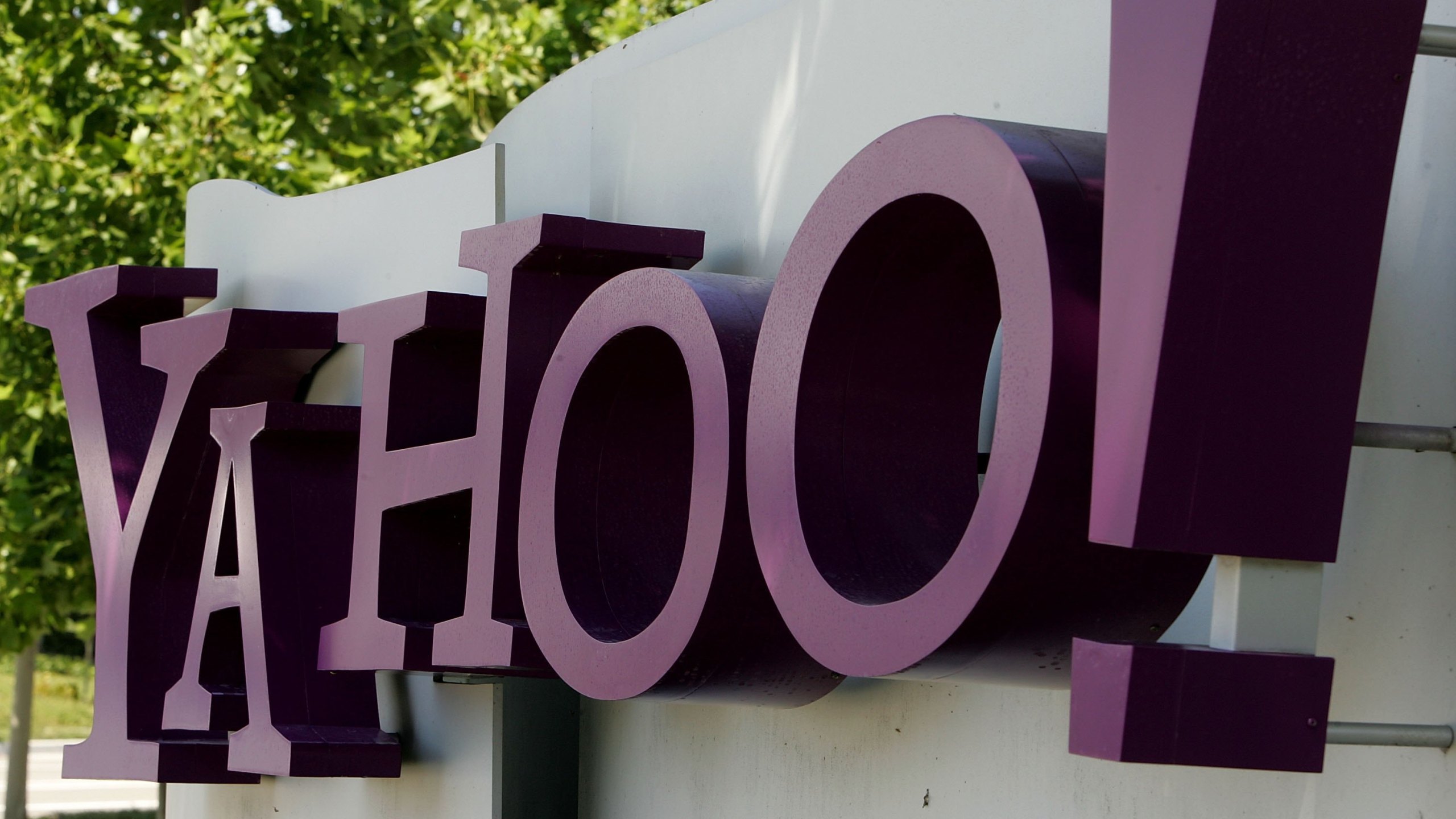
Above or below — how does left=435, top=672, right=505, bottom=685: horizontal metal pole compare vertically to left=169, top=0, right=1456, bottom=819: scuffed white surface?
below

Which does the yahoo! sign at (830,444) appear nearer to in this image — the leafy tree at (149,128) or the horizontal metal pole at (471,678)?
the horizontal metal pole at (471,678)

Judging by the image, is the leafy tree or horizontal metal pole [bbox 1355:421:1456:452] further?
the leafy tree

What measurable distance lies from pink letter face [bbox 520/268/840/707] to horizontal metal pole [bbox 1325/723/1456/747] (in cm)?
153

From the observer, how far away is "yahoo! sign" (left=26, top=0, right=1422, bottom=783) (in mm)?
2713

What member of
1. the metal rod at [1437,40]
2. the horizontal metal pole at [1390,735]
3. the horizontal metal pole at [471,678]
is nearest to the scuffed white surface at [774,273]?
the horizontal metal pole at [1390,735]

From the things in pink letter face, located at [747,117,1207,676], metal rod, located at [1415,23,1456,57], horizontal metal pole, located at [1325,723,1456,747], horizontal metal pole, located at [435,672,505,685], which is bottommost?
horizontal metal pole, located at [435,672,505,685]

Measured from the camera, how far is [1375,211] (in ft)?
8.98

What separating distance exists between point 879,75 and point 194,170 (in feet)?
20.0

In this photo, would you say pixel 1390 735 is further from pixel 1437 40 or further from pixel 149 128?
pixel 149 128

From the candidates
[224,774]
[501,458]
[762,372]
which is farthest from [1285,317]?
[224,774]

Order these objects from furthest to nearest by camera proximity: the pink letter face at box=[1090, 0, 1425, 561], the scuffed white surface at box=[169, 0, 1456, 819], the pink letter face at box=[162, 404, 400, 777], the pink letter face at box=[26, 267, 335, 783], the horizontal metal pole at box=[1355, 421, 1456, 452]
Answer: the pink letter face at box=[26, 267, 335, 783]
the pink letter face at box=[162, 404, 400, 777]
the scuffed white surface at box=[169, 0, 1456, 819]
the horizontal metal pole at box=[1355, 421, 1456, 452]
the pink letter face at box=[1090, 0, 1425, 561]

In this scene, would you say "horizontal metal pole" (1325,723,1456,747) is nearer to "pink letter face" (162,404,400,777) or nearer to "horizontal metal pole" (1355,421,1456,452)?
"horizontal metal pole" (1355,421,1456,452)

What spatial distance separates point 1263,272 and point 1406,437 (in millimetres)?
400

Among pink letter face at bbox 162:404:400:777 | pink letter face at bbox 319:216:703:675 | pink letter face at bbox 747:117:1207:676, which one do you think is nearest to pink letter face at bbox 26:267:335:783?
pink letter face at bbox 162:404:400:777
